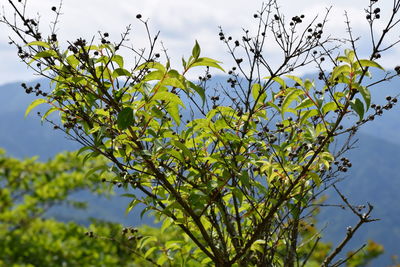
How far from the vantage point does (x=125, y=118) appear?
1686mm

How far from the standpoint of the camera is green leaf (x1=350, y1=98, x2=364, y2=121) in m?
1.61

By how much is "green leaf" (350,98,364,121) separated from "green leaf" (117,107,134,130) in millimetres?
803

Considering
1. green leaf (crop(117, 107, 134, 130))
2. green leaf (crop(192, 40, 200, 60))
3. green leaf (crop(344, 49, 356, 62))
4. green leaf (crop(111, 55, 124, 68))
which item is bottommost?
green leaf (crop(117, 107, 134, 130))

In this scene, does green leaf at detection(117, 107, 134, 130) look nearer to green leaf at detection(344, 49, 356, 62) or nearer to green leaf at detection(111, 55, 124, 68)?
green leaf at detection(111, 55, 124, 68)

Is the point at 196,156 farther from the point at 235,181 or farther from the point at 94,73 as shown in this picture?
the point at 94,73

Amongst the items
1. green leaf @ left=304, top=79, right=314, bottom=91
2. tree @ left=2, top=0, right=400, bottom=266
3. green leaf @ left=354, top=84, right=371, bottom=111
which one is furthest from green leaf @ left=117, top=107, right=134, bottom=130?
green leaf @ left=354, top=84, right=371, bottom=111

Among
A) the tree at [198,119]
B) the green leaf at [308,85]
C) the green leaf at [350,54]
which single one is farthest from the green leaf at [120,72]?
the green leaf at [350,54]

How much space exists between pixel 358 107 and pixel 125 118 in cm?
84

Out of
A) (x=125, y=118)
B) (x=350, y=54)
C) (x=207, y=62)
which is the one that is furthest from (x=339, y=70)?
(x=125, y=118)

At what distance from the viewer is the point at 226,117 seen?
2.05 metres

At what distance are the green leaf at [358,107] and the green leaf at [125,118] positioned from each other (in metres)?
0.80

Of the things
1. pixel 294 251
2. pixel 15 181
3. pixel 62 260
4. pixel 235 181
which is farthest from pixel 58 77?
pixel 15 181

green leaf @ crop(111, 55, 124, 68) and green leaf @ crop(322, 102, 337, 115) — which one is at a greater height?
green leaf @ crop(111, 55, 124, 68)

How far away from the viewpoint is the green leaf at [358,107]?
5.29 feet
